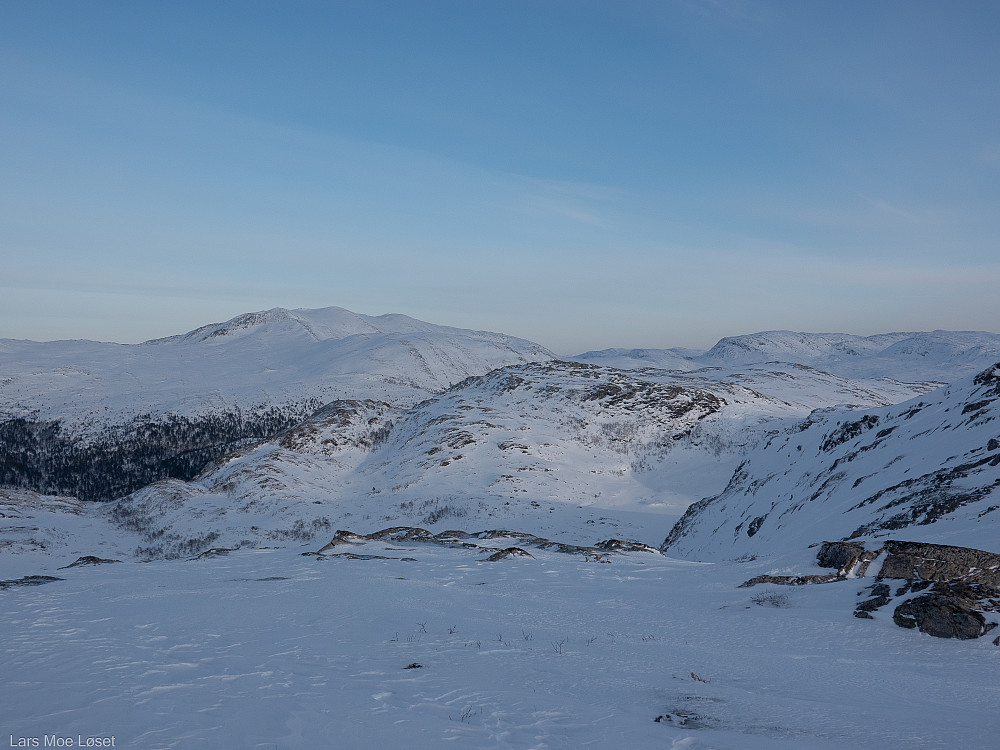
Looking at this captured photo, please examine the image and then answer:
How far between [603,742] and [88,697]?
647 centimetres

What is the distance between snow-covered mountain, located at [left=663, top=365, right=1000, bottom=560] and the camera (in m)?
17.0

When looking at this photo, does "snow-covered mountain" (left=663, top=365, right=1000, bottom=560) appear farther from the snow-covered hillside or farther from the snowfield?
the snow-covered hillside

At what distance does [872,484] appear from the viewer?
23500mm

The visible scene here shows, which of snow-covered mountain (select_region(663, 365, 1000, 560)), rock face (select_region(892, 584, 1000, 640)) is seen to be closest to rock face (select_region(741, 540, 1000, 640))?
rock face (select_region(892, 584, 1000, 640))

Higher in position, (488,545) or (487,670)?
(487,670)

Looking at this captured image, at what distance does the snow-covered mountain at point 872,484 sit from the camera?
17.0 metres

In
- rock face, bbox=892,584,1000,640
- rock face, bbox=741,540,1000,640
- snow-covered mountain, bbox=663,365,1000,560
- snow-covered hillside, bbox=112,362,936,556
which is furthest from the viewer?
snow-covered hillside, bbox=112,362,936,556

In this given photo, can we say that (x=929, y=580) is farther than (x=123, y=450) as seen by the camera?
No

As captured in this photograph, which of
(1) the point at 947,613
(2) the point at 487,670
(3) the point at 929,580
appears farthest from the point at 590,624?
(3) the point at 929,580

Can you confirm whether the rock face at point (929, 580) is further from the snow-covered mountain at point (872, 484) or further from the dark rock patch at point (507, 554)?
the dark rock patch at point (507, 554)

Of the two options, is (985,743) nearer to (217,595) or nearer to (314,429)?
(217,595)

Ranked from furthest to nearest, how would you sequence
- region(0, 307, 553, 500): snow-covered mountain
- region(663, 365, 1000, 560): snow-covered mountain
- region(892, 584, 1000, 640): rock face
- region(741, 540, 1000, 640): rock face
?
region(0, 307, 553, 500): snow-covered mountain → region(663, 365, 1000, 560): snow-covered mountain → region(741, 540, 1000, 640): rock face → region(892, 584, 1000, 640): rock face

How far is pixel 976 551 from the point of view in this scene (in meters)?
11.9

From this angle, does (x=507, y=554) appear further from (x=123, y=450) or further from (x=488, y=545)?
(x=123, y=450)
